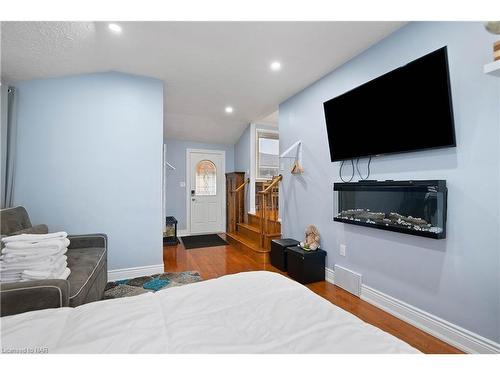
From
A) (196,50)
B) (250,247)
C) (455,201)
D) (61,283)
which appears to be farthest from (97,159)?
(455,201)

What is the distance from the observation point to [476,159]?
1.63 metres

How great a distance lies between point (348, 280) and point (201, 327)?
2.26m

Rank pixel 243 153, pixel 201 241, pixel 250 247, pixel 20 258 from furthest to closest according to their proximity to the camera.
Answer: pixel 243 153, pixel 201 241, pixel 250 247, pixel 20 258

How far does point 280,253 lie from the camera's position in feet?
10.8

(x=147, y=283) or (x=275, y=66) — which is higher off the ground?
(x=275, y=66)

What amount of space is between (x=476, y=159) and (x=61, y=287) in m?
2.80

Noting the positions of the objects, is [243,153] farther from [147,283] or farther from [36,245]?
[36,245]

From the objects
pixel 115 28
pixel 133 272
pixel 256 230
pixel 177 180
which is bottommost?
pixel 133 272

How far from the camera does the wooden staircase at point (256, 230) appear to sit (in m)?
3.90

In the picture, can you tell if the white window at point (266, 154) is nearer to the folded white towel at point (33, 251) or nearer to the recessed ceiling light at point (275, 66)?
the recessed ceiling light at point (275, 66)

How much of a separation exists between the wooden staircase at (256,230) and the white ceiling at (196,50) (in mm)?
1761

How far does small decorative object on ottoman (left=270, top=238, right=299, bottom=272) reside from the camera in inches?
128
